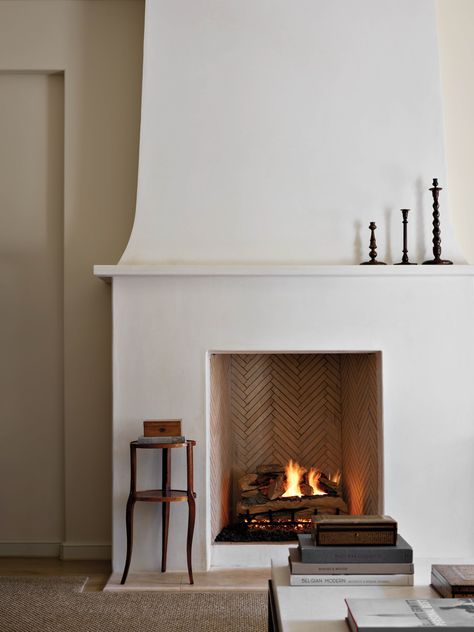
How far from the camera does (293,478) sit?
14.5 feet

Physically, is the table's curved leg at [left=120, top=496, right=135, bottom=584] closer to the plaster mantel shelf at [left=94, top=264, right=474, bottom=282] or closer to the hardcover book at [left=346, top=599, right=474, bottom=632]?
the plaster mantel shelf at [left=94, top=264, right=474, bottom=282]

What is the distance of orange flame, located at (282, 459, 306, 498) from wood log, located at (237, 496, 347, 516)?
9 centimetres

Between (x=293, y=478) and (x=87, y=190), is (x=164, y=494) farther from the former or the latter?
(x=87, y=190)

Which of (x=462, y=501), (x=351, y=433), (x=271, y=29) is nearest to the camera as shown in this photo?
(x=462, y=501)

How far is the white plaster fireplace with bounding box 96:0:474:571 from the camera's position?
12.5 ft

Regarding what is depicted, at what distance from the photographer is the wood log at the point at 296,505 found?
416 cm

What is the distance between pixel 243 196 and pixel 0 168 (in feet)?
4.98

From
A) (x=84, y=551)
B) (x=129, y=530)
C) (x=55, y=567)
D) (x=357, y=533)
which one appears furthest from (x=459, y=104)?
(x=55, y=567)

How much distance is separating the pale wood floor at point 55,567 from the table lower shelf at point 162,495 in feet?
1.72

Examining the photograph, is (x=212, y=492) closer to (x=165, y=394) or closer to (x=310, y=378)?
(x=165, y=394)

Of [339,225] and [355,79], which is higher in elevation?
[355,79]

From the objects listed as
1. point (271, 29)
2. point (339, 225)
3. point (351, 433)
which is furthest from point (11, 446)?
point (271, 29)

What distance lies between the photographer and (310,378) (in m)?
4.64

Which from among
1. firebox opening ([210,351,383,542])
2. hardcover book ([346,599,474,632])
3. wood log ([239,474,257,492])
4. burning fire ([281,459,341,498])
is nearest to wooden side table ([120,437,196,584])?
firebox opening ([210,351,383,542])
